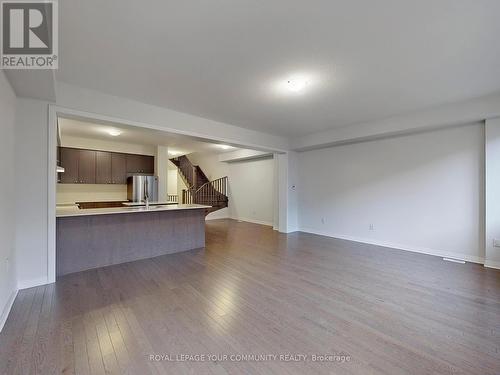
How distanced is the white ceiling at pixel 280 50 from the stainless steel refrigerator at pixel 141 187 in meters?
3.64

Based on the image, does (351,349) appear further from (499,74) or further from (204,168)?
(204,168)

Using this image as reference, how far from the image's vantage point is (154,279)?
10.6 ft

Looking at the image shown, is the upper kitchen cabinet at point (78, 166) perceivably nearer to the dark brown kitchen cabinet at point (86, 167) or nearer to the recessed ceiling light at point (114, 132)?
the dark brown kitchen cabinet at point (86, 167)

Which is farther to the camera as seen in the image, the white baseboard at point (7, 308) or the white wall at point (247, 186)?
the white wall at point (247, 186)

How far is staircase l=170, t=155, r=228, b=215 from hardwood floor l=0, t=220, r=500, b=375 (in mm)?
5070

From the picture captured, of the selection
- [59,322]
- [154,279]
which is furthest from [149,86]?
[59,322]

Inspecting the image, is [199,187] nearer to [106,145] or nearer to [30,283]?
[106,145]

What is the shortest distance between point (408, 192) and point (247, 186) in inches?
206

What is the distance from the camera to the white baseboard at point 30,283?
288 cm

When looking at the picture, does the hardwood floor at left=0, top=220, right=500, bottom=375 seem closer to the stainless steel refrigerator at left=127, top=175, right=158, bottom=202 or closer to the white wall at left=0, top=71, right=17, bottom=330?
the white wall at left=0, top=71, right=17, bottom=330

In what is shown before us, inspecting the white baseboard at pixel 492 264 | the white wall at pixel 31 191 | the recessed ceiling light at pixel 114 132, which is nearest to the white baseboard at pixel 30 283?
the white wall at pixel 31 191

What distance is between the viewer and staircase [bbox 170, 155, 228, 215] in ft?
29.2

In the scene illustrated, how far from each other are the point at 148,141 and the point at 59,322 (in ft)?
17.8

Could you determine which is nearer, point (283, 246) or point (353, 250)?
point (353, 250)
